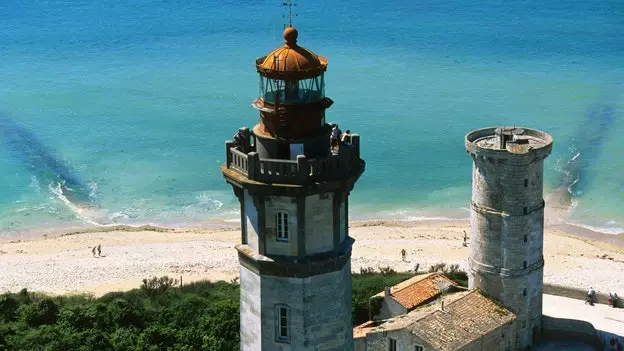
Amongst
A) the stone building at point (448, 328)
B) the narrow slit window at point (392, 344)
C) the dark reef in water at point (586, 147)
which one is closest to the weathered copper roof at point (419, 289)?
the stone building at point (448, 328)

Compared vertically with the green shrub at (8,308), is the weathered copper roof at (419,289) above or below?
above

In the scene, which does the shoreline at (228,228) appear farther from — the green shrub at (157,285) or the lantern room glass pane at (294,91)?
the lantern room glass pane at (294,91)

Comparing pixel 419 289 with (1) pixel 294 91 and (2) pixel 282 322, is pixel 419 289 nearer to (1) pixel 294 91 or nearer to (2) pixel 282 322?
(2) pixel 282 322

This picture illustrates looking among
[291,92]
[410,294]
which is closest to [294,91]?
[291,92]

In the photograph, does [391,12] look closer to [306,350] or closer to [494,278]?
[494,278]

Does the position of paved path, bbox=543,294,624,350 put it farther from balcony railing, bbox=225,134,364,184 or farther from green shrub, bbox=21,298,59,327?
balcony railing, bbox=225,134,364,184

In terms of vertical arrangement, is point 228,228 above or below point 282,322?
below

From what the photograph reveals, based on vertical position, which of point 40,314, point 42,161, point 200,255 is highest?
point 42,161

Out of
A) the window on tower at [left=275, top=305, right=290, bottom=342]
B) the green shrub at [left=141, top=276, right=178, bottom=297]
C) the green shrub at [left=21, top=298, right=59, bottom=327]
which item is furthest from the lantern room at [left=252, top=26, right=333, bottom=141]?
the green shrub at [left=141, top=276, right=178, bottom=297]

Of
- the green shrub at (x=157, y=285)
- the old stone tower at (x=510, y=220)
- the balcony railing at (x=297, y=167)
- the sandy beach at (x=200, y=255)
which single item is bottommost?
the sandy beach at (x=200, y=255)
